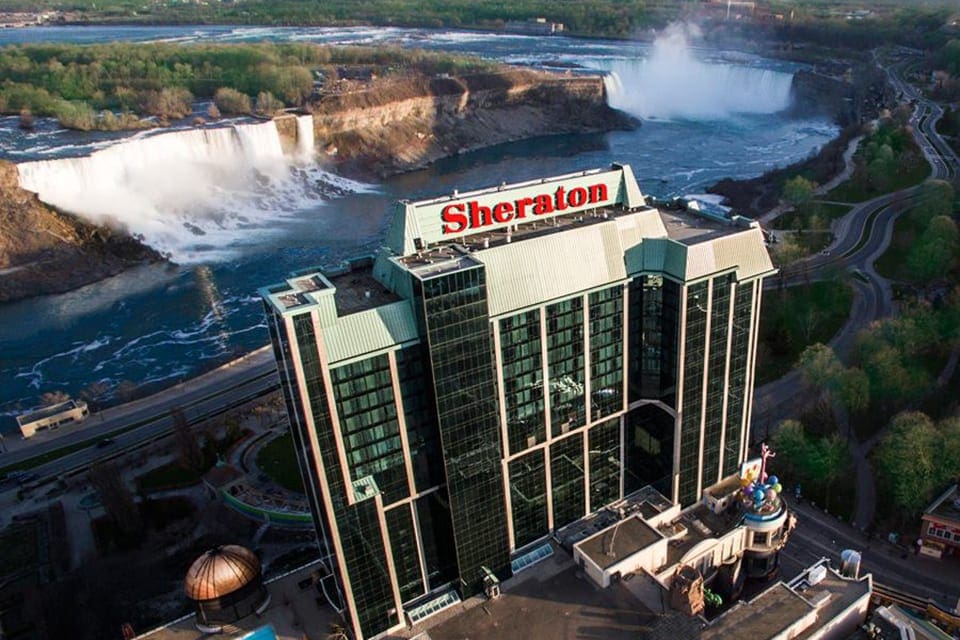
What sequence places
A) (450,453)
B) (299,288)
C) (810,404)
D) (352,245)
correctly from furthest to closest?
(352,245) → (810,404) → (450,453) → (299,288)

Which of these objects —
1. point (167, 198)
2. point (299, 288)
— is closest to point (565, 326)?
point (299, 288)

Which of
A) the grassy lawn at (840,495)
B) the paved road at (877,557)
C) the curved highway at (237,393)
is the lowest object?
the paved road at (877,557)

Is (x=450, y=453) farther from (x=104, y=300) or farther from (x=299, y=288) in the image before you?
(x=104, y=300)

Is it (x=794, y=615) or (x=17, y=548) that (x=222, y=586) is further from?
(x=794, y=615)

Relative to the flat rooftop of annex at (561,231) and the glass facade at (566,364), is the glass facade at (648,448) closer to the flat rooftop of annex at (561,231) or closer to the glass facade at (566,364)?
the glass facade at (566,364)

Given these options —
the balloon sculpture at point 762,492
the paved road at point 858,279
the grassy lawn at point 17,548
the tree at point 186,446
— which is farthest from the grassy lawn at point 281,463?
the paved road at point 858,279
